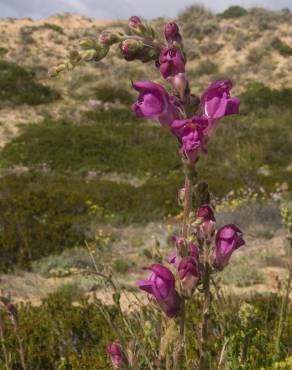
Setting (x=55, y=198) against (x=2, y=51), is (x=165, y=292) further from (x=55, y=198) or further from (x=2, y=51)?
(x=2, y=51)

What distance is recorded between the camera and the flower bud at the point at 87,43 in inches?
47.4

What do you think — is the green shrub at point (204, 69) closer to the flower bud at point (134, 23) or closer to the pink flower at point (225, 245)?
the pink flower at point (225, 245)

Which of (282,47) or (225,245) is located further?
(282,47)

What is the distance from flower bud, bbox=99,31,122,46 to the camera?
1.26 meters

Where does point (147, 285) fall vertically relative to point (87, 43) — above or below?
below

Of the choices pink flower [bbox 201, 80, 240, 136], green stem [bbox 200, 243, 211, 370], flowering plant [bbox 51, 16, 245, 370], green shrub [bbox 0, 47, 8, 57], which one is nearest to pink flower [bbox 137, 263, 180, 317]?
flowering plant [bbox 51, 16, 245, 370]

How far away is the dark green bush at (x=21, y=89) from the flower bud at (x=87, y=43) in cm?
2014

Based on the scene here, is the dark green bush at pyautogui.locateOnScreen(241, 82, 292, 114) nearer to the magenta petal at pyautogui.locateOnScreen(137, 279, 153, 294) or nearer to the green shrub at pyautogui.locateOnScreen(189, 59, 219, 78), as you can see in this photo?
the green shrub at pyautogui.locateOnScreen(189, 59, 219, 78)

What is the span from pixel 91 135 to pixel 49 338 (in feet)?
40.9

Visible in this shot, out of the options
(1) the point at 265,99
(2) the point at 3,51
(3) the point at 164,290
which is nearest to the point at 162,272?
(3) the point at 164,290

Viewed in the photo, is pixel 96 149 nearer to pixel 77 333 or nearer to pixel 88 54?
pixel 77 333

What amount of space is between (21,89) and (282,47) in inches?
522

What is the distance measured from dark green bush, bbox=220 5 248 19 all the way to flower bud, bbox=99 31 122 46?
33.8 meters

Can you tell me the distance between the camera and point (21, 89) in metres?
21.5
